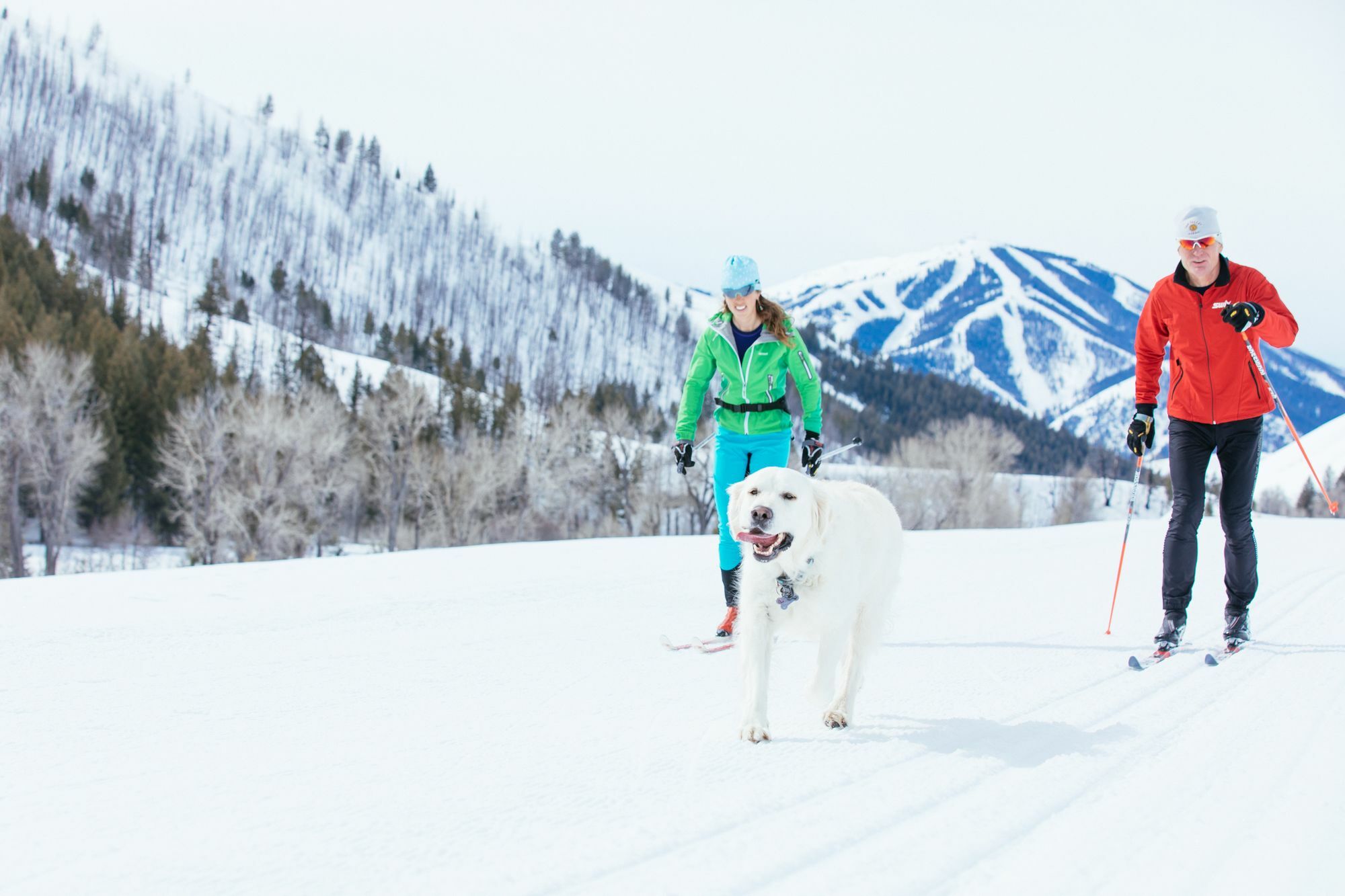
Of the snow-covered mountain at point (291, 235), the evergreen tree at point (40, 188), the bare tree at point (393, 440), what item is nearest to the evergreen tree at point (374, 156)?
the snow-covered mountain at point (291, 235)

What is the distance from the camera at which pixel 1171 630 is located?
4410mm

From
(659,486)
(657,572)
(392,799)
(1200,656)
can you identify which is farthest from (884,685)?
(659,486)

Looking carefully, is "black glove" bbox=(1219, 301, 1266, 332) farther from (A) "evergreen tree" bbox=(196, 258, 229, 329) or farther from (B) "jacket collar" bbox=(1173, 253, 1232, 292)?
(A) "evergreen tree" bbox=(196, 258, 229, 329)

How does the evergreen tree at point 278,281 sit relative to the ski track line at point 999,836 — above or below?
above

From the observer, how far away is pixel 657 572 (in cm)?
715

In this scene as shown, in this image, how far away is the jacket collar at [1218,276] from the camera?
4.43 m

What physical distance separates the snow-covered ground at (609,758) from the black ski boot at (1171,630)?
0.64 feet

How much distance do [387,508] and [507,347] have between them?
6739 centimetres

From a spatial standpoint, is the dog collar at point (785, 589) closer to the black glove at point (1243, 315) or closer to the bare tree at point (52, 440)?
the black glove at point (1243, 315)

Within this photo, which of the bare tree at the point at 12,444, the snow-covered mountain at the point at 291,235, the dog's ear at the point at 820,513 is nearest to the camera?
the dog's ear at the point at 820,513

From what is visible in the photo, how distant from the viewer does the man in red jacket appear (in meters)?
4.36

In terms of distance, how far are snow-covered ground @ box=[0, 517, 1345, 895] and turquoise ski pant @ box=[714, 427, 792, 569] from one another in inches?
26.1

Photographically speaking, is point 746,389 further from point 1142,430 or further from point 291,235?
point 291,235

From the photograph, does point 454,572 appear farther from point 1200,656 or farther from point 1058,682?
point 1200,656
